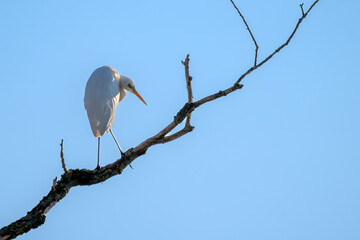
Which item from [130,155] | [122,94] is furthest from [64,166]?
[122,94]

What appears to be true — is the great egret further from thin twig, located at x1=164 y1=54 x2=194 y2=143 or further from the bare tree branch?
thin twig, located at x1=164 y1=54 x2=194 y2=143

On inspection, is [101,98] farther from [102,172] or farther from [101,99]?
[102,172]

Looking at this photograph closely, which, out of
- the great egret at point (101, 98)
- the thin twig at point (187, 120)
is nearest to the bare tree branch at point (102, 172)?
the thin twig at point (187, 120)

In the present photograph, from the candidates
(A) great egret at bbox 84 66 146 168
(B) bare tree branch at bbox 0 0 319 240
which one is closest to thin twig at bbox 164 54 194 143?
(B) bare tree branch at bbox 0 0 319 240

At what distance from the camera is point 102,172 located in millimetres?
8328

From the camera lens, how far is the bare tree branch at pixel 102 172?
7480 millimetres

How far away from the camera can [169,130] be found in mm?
8297

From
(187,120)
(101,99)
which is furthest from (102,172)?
(101,99)

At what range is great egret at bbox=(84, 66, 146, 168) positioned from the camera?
10570 millimetres

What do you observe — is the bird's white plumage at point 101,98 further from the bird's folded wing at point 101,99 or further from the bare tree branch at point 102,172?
the bare tree branch at point 102,172

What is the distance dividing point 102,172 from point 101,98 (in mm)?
2667

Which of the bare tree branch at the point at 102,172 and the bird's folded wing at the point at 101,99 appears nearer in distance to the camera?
the bare tree branch at the point at 102,172

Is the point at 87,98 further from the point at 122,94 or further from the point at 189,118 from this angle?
the point at 189,118

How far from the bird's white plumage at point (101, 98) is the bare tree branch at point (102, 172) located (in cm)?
208
